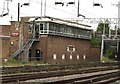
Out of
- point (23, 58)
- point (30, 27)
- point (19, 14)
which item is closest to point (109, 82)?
point (23, 58)

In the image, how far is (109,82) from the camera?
1652 cm

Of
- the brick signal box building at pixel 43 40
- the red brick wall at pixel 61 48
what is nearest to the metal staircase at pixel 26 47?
the brick signal box building at pixel 43 40

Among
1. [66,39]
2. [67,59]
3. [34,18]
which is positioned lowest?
[67,59]

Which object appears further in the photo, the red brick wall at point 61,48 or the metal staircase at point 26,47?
the red brick wall at point 61,48

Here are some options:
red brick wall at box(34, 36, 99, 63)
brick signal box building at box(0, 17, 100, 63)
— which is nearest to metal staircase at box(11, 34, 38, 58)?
brick signal box building at box(0, 17, 100, 63)

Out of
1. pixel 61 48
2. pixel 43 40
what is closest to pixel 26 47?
pixel 43 40

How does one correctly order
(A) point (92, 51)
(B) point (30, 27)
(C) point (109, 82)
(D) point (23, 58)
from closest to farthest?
(C) point (109, 82) < (D) point (23, 58) < (B) point (30, 27) < (A) point (92, 51)

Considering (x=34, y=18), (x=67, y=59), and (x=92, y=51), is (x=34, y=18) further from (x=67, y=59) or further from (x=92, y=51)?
(x=92, y=51)

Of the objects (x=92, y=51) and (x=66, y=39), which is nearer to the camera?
(x=66, y=39)

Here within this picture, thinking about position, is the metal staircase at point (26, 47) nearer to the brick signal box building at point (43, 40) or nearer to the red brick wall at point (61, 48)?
the brick signal box building at point (43, 40)

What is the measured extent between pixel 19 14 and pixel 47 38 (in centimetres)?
1266

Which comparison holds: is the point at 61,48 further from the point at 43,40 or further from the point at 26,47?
the point at 26,47

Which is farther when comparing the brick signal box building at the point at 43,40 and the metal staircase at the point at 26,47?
the brick signal box building at the point at 43,40

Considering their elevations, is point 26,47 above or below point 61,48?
above
